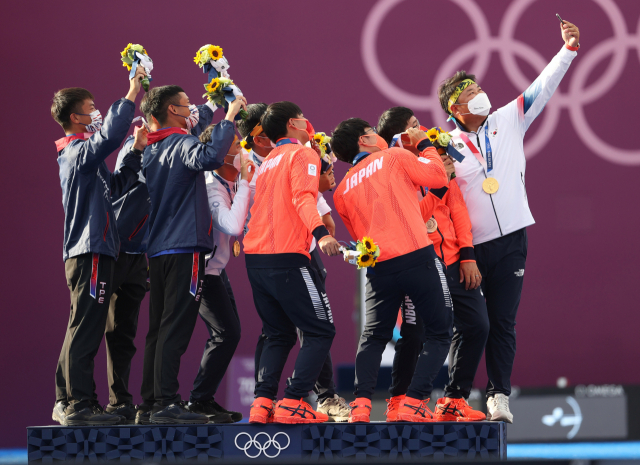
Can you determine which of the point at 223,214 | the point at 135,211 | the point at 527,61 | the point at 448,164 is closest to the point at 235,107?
the point at 223,214

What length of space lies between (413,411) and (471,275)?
0.80 metres

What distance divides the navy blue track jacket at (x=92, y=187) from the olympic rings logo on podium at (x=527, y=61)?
4.38 m

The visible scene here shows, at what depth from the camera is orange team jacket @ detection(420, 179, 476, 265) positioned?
3.94 metres

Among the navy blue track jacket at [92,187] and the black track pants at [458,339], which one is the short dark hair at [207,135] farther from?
the black track pants at [458,339]

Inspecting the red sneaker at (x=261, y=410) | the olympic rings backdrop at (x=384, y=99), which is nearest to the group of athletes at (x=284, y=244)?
the red sneaker at (x=261, y=410)

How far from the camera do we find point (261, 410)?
3.54 m

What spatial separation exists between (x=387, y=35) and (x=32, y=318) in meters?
4.71

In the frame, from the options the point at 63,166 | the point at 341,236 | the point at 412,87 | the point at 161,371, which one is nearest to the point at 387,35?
the point at 412,87

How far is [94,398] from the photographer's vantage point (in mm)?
3920

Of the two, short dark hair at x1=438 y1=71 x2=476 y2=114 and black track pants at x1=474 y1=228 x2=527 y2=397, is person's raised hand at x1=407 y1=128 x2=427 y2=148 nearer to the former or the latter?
short dark hair at x1=438 y1=71 x2=476 y2=114

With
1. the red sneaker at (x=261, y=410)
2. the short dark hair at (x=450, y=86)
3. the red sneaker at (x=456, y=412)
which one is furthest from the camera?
the short dark hair at (x=450, y=86)

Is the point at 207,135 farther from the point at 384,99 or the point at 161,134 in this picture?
the point at 384,99

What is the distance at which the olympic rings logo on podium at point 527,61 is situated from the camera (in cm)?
760

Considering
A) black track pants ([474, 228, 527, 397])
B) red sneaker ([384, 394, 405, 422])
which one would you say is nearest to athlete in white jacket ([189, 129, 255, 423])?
red sneaker ([384, 394, 405, 422])
